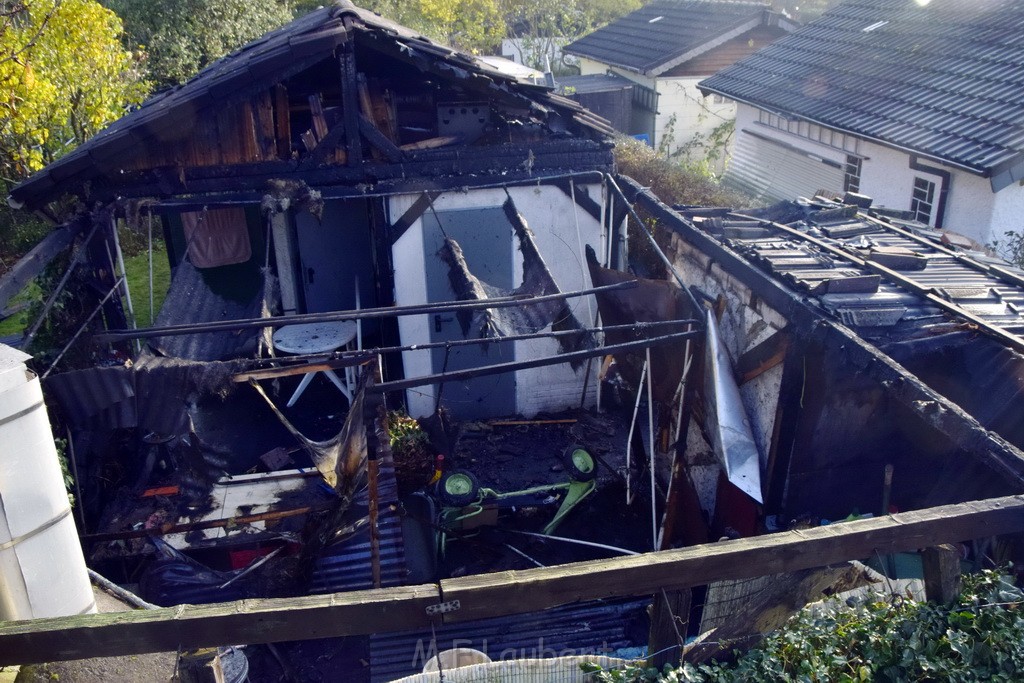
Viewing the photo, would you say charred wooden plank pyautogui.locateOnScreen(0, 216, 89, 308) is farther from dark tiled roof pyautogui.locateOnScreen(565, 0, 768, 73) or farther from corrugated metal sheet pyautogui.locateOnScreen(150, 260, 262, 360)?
dark tiled roof pyautogui.locateOnScreen(565, 0, 768, 73)

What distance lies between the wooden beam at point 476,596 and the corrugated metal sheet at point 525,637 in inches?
134

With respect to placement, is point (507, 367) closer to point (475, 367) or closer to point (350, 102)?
point (475, 367)

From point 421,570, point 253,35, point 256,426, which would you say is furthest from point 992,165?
point 253,35

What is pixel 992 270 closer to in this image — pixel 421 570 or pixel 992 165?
pixel 992 165

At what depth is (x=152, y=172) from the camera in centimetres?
838

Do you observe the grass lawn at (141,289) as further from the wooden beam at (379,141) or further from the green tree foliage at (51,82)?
the wooden beam at (379,141)

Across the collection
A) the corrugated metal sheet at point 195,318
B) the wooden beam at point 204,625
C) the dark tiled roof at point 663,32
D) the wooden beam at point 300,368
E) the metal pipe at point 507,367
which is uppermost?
the dark tiled roof at point 663,32

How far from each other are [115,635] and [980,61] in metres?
14.0

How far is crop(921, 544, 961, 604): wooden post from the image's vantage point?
2779 mm

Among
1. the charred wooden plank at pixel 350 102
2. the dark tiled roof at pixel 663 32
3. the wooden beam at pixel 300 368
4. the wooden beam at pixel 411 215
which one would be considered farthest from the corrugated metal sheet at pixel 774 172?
the wooden beam at pixel 300 368

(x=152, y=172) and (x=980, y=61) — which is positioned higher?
(x=980, y=61)

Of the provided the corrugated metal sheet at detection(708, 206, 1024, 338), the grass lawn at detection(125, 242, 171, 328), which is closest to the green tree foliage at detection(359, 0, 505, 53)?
the grass lawn at detection(125, 242, 171, 328)

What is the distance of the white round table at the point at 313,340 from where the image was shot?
31.3ft

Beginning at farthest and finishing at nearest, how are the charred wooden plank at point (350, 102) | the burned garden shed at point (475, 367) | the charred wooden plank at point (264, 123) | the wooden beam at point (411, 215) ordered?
the wooden beam at point (411, 215) → the charred wooden plank at point (264, 123) → the charred wooden plank at point (350, 102) → the burned garden shed at point (475, 367)
